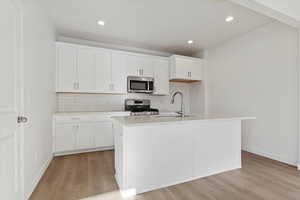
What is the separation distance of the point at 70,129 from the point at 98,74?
1.34 metres

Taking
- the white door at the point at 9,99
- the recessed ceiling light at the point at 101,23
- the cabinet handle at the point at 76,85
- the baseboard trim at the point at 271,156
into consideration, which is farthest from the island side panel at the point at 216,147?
the cabinet handle at the point at 76,85

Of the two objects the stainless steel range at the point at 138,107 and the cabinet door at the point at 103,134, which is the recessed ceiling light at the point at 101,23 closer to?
the stainless steel range at the point at 138,107

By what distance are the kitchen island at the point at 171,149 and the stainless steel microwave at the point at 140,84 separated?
181cm

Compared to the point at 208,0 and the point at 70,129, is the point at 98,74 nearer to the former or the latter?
the point at 70,129

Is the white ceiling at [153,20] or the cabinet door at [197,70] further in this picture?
the cabinet door at [197,70]

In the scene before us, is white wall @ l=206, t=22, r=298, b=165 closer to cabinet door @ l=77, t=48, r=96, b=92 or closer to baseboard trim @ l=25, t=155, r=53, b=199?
cabinet door @ l=77, t=48, r=96, b=92

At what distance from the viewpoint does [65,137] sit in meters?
2.92

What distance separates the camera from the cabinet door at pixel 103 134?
10.4 ft

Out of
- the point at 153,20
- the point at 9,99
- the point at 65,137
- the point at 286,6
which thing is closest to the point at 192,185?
the point at 9,99

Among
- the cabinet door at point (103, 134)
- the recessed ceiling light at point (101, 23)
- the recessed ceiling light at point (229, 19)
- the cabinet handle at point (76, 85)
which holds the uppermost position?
the recessed ceiling light at point (101, 23)

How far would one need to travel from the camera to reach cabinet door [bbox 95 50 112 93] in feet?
11.1

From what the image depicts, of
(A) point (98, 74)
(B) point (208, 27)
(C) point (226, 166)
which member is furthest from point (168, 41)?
(C) point (226, 166)

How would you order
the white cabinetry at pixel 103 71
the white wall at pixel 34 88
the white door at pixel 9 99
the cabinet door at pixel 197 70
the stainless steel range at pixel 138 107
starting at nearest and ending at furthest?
the white door at pixel 9 99 → the white wall at pixel 34 88 → the white cabinetry at pixel 103 71 → the stainless steel range at pixel 138 107 → the cabinet door at pixel 197 70

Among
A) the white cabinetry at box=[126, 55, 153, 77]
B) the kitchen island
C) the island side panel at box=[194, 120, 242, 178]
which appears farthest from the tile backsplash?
the island side panel at box=[194, 120, 242, 178]
